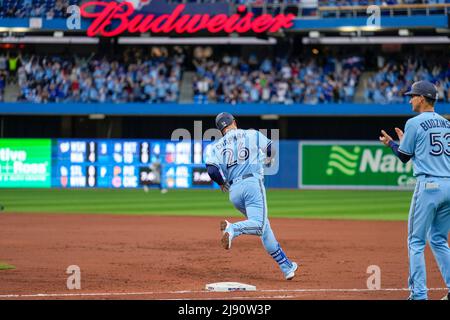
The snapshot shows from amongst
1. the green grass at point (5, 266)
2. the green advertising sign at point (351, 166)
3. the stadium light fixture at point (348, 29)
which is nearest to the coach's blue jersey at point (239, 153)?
the green grass at point (5, 266)

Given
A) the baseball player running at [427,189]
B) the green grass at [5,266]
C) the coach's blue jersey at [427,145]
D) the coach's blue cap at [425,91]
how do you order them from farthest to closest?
the green grass at [5,266], the coach's blue cap at [425,91], the coach's blue jersey at [427,145], the baseball player running at [427,189]

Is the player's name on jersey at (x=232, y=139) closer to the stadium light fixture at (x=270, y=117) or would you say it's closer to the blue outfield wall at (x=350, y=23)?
the blue outfield wall at (x=350, y=23)

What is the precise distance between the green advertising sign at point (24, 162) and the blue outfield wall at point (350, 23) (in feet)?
17.8

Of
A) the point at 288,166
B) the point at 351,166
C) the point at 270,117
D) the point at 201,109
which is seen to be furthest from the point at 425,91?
Answer: the point at 270,117

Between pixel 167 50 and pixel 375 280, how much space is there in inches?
1365

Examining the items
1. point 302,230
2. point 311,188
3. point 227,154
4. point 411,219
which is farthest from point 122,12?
point 411,219

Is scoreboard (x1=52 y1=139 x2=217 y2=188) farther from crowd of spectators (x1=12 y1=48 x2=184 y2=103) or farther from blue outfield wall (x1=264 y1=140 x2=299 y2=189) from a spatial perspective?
crowd of spectators (x1=12 y1=48 x2=184 y2=103)

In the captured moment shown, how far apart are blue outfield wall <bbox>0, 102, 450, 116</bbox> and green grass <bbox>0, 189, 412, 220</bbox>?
14.4ft

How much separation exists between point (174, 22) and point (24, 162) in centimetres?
964

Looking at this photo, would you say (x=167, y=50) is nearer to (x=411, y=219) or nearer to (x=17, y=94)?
(x=17, y=94)

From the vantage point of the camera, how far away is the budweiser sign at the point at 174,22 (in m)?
40.2

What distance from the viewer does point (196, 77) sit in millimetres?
43219

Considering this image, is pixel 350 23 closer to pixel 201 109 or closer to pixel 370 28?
Answer: pixel 370 28

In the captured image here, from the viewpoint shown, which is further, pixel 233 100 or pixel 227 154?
pixel 233 100
